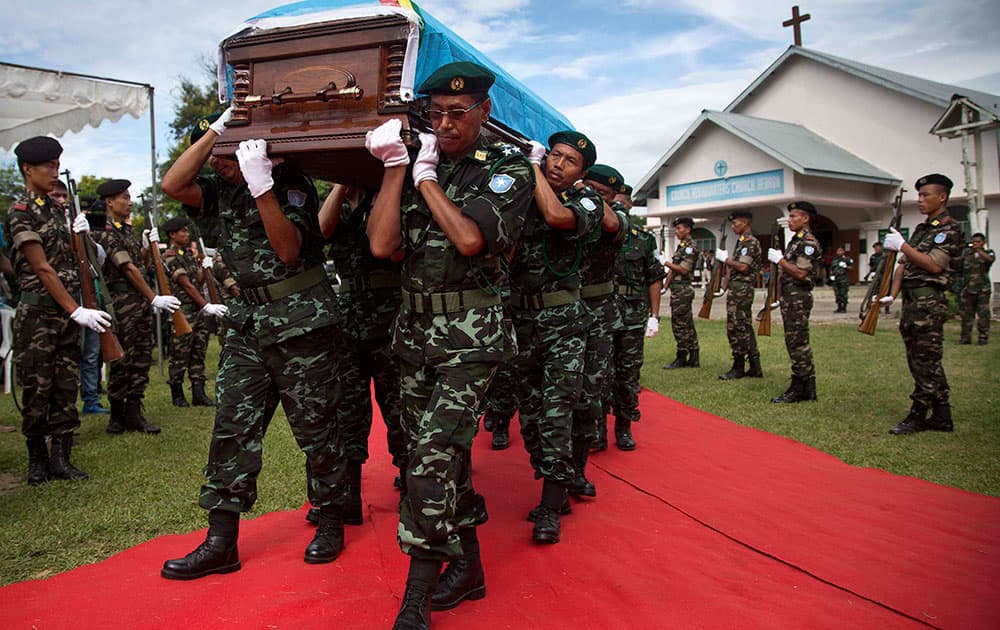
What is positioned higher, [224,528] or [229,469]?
[229,469]

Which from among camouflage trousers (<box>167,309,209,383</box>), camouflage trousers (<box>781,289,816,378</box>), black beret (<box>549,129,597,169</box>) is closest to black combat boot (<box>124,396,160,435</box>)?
camouflage trousers (<box>167,309,209,383</box>)

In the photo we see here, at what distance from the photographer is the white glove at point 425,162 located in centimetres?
263

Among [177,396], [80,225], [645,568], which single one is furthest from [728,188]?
[645,568]

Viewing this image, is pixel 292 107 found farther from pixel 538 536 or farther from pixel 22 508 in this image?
pixel 22 508

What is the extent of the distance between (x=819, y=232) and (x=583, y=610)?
2468 centimetres

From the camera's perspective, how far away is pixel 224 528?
3.05m

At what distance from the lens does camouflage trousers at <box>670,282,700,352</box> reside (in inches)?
366

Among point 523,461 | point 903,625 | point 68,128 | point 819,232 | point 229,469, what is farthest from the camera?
point 819,232

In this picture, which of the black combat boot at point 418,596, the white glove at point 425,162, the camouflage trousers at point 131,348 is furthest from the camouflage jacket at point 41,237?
the black combat boot at point 418,596

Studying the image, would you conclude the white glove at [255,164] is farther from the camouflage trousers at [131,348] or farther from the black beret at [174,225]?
the black beret at [174,225]

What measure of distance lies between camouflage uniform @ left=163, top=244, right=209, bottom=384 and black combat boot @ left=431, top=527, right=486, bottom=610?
5616 mm

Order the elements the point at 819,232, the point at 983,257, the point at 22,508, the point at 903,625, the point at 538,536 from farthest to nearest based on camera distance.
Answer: the point at 819,232 → the point at 983,257 → the point at 22,508 → the point at 538,536 → the point at 903,625

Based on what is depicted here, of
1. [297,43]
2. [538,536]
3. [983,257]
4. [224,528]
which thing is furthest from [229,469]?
[983,257]

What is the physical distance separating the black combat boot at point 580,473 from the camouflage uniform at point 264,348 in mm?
1648
